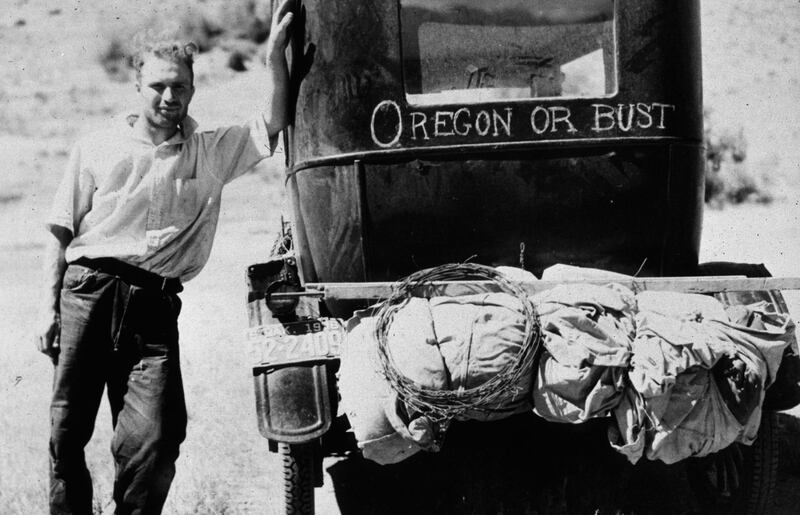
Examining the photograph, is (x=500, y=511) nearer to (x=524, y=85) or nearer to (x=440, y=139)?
(x=440, y=139)

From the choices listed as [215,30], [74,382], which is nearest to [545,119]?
[74,382]

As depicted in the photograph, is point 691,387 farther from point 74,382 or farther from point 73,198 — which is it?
point 73,198

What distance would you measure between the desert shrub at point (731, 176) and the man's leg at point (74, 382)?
1277 cm

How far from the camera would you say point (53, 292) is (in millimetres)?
3525

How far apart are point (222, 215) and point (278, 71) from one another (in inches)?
463

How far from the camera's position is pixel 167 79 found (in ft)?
11.4

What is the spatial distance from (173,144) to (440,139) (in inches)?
42.1

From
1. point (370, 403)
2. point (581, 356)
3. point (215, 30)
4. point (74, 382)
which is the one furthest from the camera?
point (215, 30)

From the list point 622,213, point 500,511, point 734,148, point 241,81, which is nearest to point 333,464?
point 500,511

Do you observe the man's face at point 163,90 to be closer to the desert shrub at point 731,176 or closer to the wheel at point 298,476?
the wheel at point 298,476

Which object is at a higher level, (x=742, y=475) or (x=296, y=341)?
(x=296, y=341)

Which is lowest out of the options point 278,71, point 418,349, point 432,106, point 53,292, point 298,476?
point 298,476

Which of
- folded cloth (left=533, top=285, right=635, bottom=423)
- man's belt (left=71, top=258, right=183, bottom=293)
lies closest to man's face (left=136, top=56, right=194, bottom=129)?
man's belt (left=71, top=258, right=183, bottom=293)

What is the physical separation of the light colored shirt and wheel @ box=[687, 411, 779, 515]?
249cm
